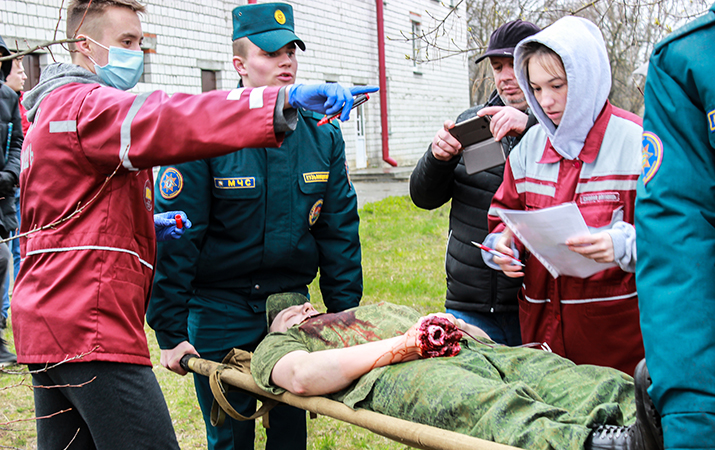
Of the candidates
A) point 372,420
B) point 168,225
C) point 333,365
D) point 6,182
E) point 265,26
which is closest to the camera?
point 372,420

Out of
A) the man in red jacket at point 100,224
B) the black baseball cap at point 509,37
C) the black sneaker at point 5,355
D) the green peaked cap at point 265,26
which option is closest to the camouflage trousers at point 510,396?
the man in red jacket at point 100,224

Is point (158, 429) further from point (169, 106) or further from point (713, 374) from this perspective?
point (713, 374)

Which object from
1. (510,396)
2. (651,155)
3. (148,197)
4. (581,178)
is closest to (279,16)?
(148,197)

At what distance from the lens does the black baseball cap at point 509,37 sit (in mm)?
2883

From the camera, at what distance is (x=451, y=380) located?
2201mm

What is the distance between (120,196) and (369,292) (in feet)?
15.6

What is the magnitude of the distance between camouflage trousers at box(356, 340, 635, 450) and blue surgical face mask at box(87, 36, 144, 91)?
1451 mm

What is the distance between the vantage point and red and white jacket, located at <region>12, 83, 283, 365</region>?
69.2 inches

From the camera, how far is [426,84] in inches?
792

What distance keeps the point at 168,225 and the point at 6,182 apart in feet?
8.72

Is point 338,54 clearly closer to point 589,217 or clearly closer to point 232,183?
point 232,183

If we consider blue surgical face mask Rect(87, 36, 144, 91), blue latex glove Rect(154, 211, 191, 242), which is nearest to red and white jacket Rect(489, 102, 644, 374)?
blue latex glove Rect(154, 211, 191, 242)

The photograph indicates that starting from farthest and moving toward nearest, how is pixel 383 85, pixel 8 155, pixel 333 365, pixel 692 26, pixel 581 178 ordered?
pixel 383 85
pixel 8 155
pixel 333 365
pixel 581 178
pixel 692 26

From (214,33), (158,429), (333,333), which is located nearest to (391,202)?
(214,33)
